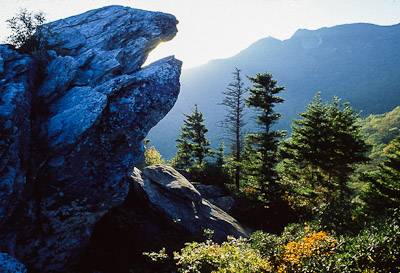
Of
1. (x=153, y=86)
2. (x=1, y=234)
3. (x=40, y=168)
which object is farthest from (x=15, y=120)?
(x=153, y=86)

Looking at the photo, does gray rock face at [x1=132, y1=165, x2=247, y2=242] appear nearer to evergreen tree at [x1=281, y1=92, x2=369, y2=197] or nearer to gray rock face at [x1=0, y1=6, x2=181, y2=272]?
gray rock face at [x1=0, y1=6, x2=181, y2=272]

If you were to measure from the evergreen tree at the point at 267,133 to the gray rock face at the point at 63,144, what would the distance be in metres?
11.8

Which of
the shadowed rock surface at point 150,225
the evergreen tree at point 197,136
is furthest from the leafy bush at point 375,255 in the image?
the evergreen tree at point 197,136

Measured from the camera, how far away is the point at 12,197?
19.1ft

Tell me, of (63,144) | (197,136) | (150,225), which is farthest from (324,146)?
(63,144)

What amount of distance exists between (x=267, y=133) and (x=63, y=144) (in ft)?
51.9

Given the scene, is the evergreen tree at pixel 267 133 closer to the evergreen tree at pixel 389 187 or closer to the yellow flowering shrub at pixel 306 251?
the evergreen tree at pixel 389 187

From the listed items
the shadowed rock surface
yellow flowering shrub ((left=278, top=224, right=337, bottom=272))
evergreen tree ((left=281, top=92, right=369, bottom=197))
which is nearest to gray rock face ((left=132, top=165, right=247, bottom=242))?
the shadowed rock surface

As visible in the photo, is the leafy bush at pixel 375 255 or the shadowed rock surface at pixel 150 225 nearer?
the leafy bush at pixel 375 255

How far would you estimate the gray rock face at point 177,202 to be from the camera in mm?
10867

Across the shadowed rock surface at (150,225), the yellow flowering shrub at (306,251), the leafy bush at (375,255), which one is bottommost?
the shadowed rock surface at (150,225)

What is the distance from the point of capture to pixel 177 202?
1181 cm

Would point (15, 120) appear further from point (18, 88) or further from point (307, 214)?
point (307, 214)

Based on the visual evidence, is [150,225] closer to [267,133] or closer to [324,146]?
[267,133]
